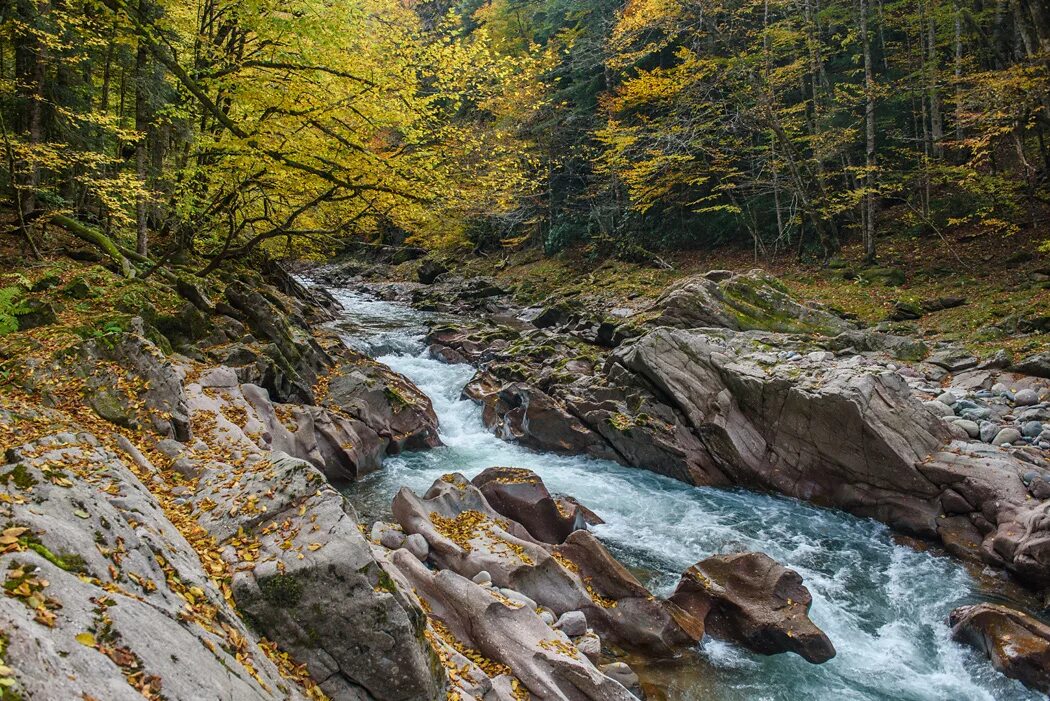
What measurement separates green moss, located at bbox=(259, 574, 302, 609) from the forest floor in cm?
1671

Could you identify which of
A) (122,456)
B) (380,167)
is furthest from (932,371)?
(122,456)

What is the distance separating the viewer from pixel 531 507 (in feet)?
34.1

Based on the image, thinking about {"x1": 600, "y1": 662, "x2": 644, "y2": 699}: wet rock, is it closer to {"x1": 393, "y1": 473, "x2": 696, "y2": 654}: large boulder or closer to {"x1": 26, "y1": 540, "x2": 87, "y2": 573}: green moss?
{"x1": 393, "y1": 473, "x2": 696, "y2": 654}: large boulder

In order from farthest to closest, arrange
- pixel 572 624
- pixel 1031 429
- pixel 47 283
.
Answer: pixel 1031 429 < pixel 47 283 < pixel 572 624

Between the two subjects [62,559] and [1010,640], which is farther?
[1010,640]

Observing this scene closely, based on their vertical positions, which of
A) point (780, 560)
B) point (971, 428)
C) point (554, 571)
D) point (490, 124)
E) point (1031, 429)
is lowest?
point (780, 560)

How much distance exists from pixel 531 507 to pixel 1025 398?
1090 centimetres

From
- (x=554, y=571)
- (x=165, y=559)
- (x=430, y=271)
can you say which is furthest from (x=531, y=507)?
(x=430, y=271)

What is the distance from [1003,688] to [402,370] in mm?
17017

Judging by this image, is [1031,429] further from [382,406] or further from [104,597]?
[104,597]

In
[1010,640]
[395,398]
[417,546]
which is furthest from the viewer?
[395,398]

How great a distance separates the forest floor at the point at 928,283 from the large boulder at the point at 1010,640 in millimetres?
8774

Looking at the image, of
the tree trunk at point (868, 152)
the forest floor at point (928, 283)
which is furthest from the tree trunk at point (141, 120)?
the tree trunk at point (868, 152)

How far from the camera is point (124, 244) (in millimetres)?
15672
